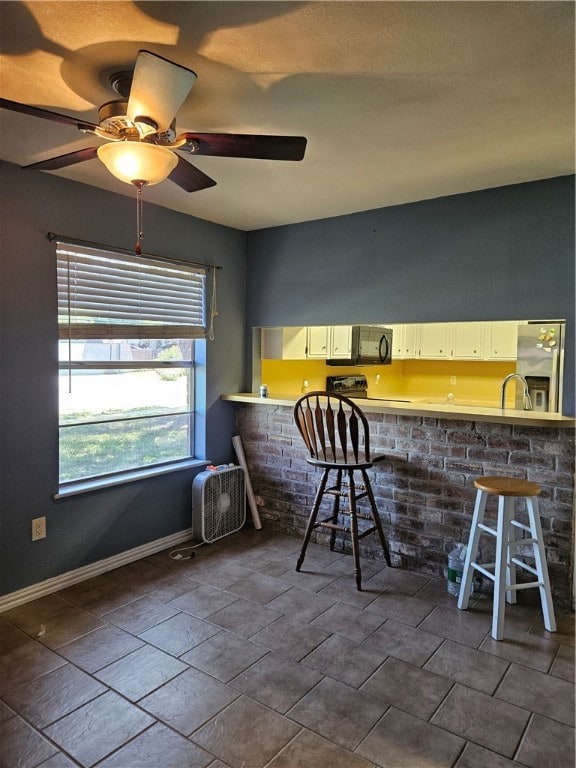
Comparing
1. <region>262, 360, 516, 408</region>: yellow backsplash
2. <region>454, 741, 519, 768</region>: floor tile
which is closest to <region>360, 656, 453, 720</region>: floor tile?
<region>454, 741, 519, 768</region>: floor tile

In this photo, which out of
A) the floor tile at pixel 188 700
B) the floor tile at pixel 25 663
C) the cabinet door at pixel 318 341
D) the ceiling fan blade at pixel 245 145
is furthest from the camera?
the cabinet door at pixel 318 341

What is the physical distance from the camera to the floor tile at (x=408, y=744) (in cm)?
172

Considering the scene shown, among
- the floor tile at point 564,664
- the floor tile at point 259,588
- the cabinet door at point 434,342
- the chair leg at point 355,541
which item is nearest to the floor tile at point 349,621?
the chair leg at point 355,541

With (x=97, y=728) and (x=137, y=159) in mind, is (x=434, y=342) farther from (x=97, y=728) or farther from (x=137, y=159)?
(x=97, y=728)

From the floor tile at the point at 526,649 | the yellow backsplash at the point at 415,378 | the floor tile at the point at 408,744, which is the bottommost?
the floor tile at the point at 408,744

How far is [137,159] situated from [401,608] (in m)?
2.46

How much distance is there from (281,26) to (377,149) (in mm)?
1023

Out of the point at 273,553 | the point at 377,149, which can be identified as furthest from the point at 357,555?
the point at 377,149

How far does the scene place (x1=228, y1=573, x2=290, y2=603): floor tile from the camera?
9.35ft

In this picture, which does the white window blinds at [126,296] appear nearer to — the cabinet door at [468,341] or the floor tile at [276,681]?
the floor tile at [276,681]

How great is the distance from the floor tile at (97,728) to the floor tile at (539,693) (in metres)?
1.42

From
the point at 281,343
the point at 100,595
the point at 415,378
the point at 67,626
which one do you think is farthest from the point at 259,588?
the point at 415,378

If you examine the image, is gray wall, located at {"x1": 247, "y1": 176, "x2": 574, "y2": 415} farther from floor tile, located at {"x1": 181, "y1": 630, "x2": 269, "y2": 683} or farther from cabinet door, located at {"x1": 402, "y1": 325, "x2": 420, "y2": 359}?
cabinet door, located at {"x1": 402, "y1": 325, "x2": 420, "y2": 359}

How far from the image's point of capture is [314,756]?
1741 mm
